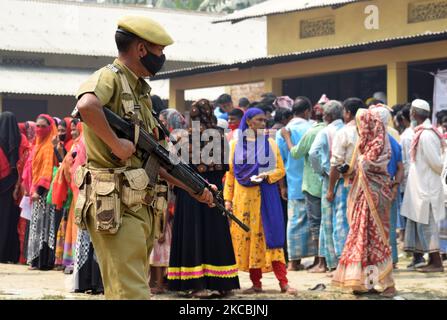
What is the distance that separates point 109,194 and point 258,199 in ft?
14.5

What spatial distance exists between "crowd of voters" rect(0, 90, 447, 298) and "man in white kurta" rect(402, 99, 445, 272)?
1cm

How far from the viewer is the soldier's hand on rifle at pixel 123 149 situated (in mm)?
5008

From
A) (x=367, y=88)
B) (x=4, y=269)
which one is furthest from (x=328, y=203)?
(x=367, y=88)

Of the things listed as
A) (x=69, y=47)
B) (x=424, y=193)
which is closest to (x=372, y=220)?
(x=424, y=193)

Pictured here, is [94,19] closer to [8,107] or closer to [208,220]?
[8,107]

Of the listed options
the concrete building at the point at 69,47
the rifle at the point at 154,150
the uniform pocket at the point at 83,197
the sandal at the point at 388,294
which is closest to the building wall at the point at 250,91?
the concrete building at the point at 69,47

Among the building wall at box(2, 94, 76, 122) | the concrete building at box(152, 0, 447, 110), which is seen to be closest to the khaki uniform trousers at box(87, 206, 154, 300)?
the concrete building at box(152, 0, 447, 110)

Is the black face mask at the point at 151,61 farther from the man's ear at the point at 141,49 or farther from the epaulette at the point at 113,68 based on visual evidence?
the epaulette at the point at 113,68

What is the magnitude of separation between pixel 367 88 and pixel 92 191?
15.2 metres

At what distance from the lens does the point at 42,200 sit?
12109 mm

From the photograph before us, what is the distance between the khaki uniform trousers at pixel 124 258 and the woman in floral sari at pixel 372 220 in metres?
4.26

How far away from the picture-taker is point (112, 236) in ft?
16.8

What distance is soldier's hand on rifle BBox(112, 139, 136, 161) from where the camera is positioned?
5.01 metres

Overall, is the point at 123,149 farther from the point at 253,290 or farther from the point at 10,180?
the point at 10,180
